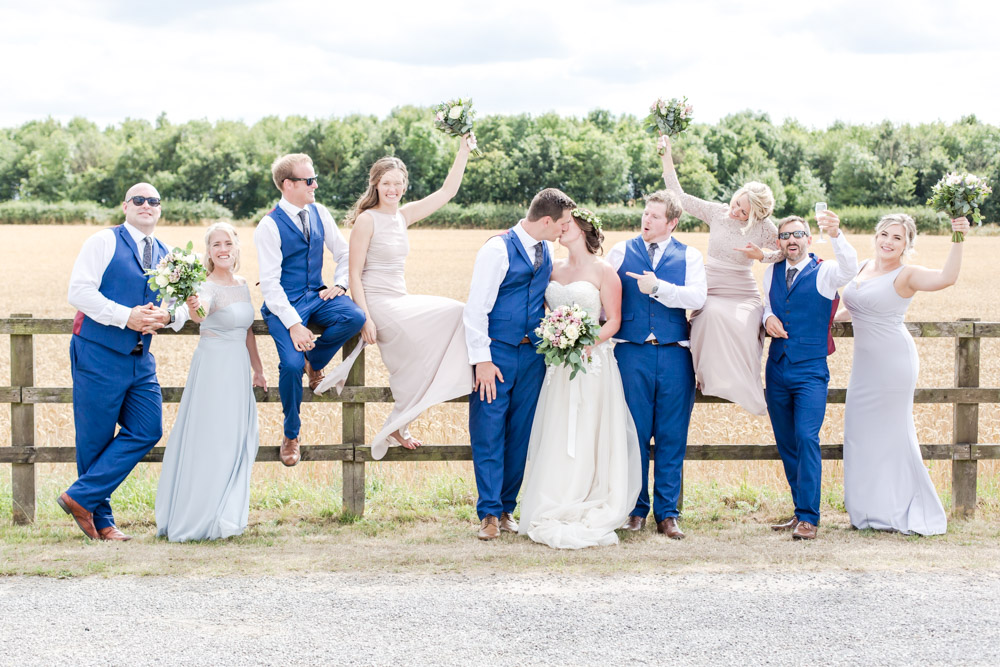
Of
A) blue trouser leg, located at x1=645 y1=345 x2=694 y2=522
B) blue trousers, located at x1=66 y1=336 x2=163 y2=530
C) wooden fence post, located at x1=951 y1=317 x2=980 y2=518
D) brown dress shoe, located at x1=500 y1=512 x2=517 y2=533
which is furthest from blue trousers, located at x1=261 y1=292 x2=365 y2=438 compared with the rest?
wooden fence post, located at x1=951 y1=317 x2=980 y2=518

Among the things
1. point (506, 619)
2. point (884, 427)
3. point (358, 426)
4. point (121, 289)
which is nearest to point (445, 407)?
point (358, 426)

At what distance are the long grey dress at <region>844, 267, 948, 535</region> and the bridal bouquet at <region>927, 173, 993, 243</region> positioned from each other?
50 cm

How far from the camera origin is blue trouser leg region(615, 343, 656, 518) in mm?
6559

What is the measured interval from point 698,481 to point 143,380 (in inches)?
178

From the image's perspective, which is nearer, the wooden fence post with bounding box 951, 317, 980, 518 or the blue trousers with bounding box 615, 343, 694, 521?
the blue trousers with bounding box 615, 343, 694, 521

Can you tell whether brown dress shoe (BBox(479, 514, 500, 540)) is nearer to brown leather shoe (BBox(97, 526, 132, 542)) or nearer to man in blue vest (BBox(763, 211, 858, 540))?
man in blue vest (BBox(763, 211, 858, 540))

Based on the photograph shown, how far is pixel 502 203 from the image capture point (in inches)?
2357

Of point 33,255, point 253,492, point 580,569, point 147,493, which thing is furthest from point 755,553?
point 33,255

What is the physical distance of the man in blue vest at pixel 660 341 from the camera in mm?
6473

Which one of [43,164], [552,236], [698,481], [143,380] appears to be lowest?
[698,481]

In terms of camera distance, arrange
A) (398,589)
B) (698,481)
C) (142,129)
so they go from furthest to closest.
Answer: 1. (142,129)
2. (698,481)
3. (398,589)

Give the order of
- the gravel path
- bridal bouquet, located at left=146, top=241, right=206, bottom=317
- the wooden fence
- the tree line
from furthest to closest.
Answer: the tree line < the wooden fence < bridal bouquet, located at left=146, top=241, right=206, bottom=317 < the gravel path

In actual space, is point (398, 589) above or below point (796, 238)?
below

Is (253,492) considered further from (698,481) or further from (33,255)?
(33,255)
